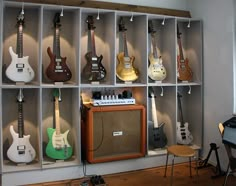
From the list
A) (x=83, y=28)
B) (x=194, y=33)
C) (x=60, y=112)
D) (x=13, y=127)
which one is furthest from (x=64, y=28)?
(x=194, y=33)

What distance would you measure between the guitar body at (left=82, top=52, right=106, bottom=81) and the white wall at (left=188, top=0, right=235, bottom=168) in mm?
1353

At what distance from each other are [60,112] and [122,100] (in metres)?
0.76

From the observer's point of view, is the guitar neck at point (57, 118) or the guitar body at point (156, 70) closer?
the guitar neck at point (57, 118)

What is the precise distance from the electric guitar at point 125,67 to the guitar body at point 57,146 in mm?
974

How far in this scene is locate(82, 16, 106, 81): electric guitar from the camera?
3.09 meters

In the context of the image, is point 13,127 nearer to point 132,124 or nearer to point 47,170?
point 47,170

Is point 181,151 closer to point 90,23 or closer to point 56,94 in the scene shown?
point 56,94

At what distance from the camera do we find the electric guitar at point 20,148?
2.79 metres

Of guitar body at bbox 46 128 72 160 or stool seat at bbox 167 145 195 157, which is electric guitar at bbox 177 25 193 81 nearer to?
stool seat at bbox 167 145 195 157

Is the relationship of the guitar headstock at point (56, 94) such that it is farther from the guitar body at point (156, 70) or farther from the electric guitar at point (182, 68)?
the electric guitar at point (182, 68)

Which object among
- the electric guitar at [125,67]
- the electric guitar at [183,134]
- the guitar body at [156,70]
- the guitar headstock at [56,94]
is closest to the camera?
the guitar headstock at [56,94]

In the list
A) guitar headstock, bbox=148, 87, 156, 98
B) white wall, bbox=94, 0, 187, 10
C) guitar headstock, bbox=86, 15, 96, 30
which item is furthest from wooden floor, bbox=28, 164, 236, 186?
white wall, bbox=94, 0, 187, 10

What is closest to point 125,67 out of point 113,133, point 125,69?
point 125,69

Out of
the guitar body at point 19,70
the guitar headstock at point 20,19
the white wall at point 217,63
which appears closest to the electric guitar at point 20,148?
the guitar body at point 19,70
